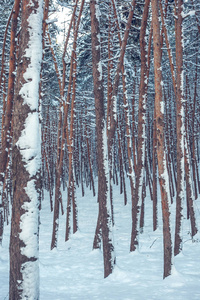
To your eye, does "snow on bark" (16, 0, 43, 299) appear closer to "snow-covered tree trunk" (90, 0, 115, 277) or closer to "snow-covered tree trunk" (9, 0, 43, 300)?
"snow-covered tree trunk" (9, 0, 43, 300)

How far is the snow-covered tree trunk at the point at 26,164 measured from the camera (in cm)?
319

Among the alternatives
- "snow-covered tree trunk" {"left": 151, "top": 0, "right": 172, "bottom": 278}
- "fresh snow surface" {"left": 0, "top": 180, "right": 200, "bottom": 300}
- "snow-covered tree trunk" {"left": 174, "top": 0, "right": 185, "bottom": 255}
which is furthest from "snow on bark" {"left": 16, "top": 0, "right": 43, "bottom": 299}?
"snow-covered tree trunk" {"left": 174, "top": 0, "right": 185, "bottom": 255}

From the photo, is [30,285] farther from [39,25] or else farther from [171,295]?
[39,25]

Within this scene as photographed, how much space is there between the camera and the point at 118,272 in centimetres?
573

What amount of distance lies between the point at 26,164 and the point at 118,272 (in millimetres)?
3549

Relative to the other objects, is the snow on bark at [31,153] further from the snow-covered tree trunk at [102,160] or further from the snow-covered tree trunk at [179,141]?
the snow-covered tree trunk at [179,141]

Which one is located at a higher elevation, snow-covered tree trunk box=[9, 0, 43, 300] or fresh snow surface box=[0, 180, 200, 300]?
snow-covered tree trunk box=[9, 0, 43, 300]

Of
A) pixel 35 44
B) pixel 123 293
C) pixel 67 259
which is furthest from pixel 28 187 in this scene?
pixel 67 259

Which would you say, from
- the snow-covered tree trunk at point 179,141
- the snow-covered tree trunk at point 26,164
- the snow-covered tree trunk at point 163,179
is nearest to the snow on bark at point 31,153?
the snow-covered tree trunk at point 26,164

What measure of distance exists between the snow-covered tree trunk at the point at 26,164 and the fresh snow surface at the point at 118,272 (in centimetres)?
186

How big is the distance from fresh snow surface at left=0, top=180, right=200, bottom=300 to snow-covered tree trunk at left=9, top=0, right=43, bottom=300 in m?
1.86

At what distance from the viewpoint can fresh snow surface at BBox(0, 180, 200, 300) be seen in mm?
4754

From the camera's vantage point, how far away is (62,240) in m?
11.5

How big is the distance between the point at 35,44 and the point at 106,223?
145 inches
